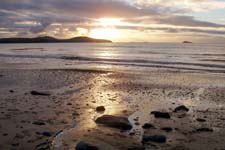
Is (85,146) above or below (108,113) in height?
above

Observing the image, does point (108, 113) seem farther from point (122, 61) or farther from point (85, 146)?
point (122, 61)

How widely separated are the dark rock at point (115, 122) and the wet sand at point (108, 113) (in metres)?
0.29

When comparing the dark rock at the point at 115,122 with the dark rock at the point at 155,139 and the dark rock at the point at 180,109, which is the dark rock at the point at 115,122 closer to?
the dark rock at the point at 155,139

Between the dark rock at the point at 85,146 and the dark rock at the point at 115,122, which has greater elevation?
the dark rock at the point at 85,146

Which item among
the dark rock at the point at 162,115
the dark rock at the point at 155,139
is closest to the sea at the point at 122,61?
the dark rock at the point at 162,115

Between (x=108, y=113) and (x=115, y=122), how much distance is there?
2453 millimetres

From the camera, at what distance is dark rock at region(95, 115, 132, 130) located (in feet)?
40.0

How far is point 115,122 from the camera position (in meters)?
12.4

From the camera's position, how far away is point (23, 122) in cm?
1260

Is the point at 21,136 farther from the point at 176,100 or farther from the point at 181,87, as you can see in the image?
the point at 181,87

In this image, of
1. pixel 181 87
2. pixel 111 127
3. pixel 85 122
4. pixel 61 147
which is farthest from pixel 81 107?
pixel 181 87

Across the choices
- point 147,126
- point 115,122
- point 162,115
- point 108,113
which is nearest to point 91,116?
point 108,113

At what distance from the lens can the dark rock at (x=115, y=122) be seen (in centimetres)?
1220

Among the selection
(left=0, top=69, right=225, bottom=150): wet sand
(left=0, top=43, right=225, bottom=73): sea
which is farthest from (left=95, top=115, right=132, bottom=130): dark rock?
(left=0, top=43, right=225, bottom=73): sea
